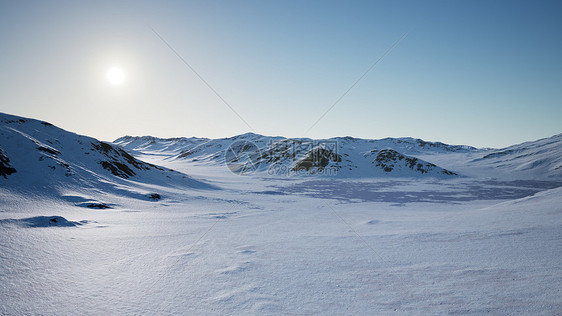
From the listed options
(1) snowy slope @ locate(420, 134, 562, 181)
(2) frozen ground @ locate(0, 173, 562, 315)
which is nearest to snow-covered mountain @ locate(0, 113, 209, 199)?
(2) frozen ground @ locate(0, 173, 562, 315)

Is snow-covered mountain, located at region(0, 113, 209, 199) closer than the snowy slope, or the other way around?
snow-covered mountain, located at region(0, 113, 209, 199)

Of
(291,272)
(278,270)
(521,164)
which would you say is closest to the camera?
(291,272)

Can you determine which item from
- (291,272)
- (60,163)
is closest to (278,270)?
(291,272)

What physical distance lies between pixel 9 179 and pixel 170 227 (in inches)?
499

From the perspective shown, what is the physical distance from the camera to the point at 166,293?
11.4 feet

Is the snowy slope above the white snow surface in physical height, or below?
above

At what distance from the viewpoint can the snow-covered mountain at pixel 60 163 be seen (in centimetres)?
1505

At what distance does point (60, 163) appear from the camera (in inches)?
742

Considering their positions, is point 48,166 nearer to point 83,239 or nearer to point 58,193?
point 58,193

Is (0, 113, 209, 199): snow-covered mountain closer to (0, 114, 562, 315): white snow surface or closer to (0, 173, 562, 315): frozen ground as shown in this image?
(0, 114, 562, 315): white snow surface

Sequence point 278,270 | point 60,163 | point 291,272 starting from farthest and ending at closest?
point 60,163 < point 278,270 < point 291,272

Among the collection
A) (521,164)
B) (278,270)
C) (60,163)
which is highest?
(521,164)

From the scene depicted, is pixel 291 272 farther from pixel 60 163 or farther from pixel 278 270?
pixel 60 163

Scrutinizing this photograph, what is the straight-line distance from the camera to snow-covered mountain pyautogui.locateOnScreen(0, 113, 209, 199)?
1505 cm
